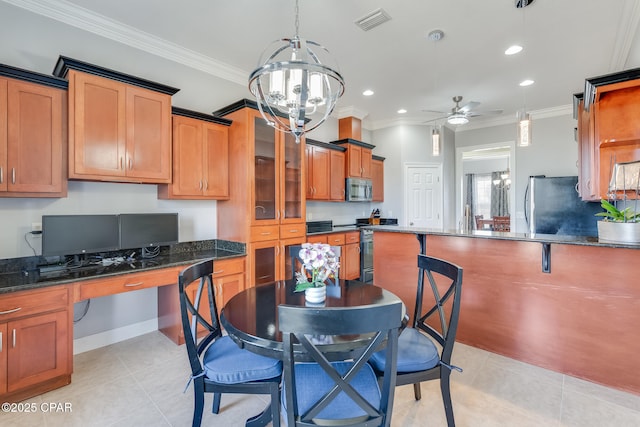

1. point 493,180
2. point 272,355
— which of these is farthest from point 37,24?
point 493,180

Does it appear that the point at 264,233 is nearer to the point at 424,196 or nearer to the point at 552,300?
the point at 552,300

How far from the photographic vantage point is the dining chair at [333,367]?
1052 millimetres

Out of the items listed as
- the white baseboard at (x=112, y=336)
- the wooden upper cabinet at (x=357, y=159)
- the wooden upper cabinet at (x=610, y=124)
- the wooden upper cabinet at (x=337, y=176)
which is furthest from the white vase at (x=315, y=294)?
the wooden upper cabinet at (x=357, y=159)

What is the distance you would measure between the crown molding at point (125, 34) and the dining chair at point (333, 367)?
10.9ft

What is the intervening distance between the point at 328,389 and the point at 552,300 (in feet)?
6.96

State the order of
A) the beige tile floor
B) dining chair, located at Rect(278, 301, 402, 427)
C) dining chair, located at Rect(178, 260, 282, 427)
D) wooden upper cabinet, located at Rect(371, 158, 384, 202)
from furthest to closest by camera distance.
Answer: wooden upper cabinet, located at Rect(371, 158, 384, 202) → the beige tile floor → dining chair, located at Rect(178, 260, 282, 427) → dining chair, located at Rect(278, 301, 402, 427)

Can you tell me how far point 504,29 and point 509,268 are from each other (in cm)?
240

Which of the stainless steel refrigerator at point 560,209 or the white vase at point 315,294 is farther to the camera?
the stainless steel refrigerator at point 560,209

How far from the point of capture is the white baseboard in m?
2.68

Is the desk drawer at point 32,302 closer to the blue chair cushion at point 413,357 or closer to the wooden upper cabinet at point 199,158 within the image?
the wooden upper cabinet at point 199,158

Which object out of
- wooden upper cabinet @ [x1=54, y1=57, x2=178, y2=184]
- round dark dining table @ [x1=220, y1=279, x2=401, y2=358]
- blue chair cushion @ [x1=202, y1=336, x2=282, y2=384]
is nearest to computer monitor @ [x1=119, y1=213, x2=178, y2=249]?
wooden upper cabinet @ [x1=54, y1=57, x2=178, y2=184]

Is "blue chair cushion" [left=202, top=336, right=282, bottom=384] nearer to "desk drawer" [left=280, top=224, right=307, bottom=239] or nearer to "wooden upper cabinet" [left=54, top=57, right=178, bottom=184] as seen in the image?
"wooden upper cabinet" [left=54, top=57, right=178, bottom=184]

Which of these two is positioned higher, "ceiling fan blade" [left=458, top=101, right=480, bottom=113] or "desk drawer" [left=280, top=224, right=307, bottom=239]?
"ceiling fan blade" [left=458, top=101, right=480, bottom=113]

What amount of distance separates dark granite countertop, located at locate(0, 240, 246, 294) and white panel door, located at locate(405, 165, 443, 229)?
12.7ft
